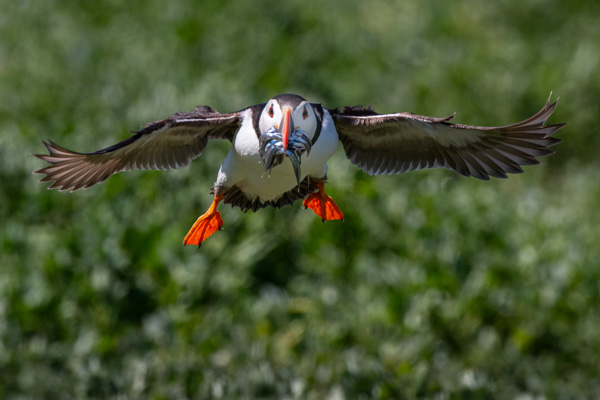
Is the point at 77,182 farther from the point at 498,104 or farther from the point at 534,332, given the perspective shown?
the point at 498,104

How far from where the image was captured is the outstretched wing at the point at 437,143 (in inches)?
105

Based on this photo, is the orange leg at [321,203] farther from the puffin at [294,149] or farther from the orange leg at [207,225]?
A: the orange leg at [207,225]

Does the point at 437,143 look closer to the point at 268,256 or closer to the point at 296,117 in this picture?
the point at 296,117

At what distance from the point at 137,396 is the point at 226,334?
1924mm

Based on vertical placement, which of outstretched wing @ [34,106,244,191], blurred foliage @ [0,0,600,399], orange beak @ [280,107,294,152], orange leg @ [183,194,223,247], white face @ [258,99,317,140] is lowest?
orange beak @ [280,107,294,152]

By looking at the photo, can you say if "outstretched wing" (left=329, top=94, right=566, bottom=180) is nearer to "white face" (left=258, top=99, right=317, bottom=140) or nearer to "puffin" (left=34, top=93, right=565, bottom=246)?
"puffin" (left=34, top=93, right=565, bottom=246)

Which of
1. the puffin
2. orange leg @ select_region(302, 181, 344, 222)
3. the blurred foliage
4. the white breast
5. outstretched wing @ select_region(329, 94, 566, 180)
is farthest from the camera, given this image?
the blurred foliage

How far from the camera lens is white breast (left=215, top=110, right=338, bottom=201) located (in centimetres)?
245

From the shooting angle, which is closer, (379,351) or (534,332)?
(379,351)

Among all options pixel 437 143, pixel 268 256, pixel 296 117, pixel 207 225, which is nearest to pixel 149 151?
pixel 207 225

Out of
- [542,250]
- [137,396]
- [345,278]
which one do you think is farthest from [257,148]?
[542,250]

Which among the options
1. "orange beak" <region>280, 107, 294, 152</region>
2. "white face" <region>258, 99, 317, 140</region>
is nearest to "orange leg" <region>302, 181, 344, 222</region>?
"white face" <region>258, 99, 317, 140</region>

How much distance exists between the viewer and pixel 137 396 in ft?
35.3

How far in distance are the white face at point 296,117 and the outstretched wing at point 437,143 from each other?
300 millimetres
